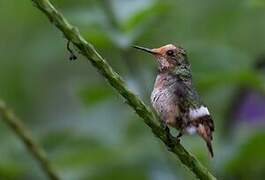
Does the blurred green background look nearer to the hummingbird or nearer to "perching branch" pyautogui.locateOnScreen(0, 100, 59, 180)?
"perching branch" pyautogui.locateOnScreen(0, 100, 59, 180)

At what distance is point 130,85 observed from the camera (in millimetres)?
2854

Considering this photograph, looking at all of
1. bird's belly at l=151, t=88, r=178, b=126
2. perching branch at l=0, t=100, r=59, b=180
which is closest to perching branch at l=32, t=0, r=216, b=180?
bird's belly at l=151, t=88, r=178, b=126

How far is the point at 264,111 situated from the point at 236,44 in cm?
38

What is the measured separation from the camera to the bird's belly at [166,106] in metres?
1.57

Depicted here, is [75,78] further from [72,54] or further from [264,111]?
[72,54]

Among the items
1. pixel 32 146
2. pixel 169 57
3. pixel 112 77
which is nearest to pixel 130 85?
pixel 32 146

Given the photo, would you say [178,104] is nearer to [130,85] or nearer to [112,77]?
[112,77]

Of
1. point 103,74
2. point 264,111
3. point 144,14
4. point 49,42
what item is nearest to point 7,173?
point 144,14

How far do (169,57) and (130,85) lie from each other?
1.21 meters

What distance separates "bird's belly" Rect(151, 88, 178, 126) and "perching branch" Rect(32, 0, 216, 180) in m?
0.02

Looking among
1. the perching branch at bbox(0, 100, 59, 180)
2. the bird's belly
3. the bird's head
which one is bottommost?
the bird's belly

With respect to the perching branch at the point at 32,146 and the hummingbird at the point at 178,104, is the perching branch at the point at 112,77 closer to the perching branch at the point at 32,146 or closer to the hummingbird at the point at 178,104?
the hummingbird at the point at 178,104

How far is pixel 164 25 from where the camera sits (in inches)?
146

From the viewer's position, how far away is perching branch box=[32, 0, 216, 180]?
149 centimetres
